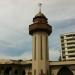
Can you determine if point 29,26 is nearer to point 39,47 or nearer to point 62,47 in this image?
point 39,47

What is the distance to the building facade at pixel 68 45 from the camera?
107950 millimetres

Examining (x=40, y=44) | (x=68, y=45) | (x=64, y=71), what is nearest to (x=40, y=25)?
(x=40, y=44)

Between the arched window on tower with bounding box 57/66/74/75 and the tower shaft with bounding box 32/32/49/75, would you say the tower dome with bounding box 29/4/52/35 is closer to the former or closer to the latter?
the tower shaft with bounding box 32/32/49/75

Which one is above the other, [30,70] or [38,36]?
[38,36]

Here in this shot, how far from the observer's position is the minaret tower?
47.4m

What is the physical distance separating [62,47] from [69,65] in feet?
210

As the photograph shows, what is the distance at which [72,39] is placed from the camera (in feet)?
359

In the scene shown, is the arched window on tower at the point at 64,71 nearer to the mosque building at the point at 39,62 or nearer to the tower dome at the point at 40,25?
the mosque building at the point at 39,62

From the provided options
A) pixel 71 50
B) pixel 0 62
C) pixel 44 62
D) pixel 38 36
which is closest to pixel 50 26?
pixel 38 36

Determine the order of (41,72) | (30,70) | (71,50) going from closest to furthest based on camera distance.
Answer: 1. (41,72)
2. (30,70)
3. (71,50)

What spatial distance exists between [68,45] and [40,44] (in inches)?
2503

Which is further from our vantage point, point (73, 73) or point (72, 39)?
point (72, 39)

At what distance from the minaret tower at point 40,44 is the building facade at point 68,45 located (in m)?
58.3

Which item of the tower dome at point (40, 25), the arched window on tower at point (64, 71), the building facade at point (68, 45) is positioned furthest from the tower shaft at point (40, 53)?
the building facade at point (68, 45)
